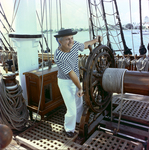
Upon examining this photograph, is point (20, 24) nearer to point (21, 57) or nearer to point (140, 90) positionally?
point (21, 57)

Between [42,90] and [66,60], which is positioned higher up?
[66,60]

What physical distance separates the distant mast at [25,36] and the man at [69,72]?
893mm

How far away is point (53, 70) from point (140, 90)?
4.07 ft

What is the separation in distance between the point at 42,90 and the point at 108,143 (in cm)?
106

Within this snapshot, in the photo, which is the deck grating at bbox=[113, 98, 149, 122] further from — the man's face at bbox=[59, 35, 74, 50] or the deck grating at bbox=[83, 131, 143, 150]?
the man's face at bbox=[59, 35, 74, 50]

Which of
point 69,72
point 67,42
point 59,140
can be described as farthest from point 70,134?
point 67,42

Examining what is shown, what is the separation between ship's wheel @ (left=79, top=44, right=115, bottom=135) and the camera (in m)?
1.72

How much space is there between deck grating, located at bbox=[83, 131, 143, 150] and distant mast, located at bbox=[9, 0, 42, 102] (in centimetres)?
130

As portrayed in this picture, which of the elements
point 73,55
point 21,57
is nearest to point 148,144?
point 73,55

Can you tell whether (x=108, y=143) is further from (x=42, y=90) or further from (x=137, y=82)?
(x=42, y=90)

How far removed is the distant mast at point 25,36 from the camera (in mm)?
2480

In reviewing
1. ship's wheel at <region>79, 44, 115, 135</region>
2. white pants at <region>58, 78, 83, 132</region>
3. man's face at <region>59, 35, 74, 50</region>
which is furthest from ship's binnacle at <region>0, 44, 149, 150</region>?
man's face at <region>59, 35, 74, 50</region>

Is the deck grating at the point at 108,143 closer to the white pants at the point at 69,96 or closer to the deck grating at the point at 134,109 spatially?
the white pants at the point at 69,96

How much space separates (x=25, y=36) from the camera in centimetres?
245
